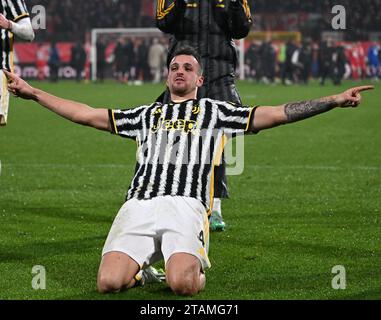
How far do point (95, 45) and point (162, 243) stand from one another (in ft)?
116

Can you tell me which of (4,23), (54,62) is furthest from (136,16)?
(4,23)

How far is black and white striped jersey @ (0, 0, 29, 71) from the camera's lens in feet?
27.3

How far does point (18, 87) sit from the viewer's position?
626 centimetres

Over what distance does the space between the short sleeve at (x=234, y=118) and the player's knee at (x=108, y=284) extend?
4.21ft

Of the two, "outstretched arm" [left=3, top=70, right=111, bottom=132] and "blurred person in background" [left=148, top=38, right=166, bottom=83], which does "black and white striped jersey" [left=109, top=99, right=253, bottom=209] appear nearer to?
"outstretched arm" [left=3, top=70, right=111, bottom=132]

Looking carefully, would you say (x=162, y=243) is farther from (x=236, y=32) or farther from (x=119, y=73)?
(x=119, y=73)

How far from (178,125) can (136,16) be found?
41379mm

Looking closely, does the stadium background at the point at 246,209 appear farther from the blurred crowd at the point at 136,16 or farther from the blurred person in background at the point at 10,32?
the blurred crowd at the point at 136,16

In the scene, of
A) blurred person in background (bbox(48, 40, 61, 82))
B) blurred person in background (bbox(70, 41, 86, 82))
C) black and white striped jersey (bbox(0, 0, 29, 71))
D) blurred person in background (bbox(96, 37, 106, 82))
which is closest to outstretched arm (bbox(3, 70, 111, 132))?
black and white striped jersey (bbox(0, 0, 29, 71))

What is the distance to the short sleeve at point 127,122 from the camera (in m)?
6.45

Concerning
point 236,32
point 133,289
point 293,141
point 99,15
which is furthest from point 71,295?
point 99,15

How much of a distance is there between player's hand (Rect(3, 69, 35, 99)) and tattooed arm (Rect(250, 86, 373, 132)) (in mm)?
1432
